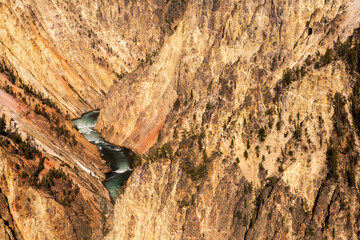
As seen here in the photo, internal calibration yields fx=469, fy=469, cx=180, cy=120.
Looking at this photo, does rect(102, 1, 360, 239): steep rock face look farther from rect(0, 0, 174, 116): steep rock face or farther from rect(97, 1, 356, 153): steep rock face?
rect(0, 0, 174, 116): steep rock face

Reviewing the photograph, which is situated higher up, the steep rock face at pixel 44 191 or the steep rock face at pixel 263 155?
the steep rock face at pixel 263 155

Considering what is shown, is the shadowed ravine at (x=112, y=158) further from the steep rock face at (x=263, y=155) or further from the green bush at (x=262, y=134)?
the green bush at (x=262, y=134)

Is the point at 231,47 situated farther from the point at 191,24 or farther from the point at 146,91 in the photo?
the point at 146,91

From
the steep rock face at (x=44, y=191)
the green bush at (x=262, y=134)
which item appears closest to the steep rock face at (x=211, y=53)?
the green bush at (x=262, y=134)

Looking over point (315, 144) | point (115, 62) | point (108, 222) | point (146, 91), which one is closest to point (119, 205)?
point (108, 222)

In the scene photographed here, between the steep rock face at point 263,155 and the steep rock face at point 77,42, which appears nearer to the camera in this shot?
the steep rock face at point 263,155

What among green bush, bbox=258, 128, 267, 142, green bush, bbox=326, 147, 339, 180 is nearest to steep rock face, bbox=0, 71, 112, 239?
green bush, bbox=258, 128, 267, 142
